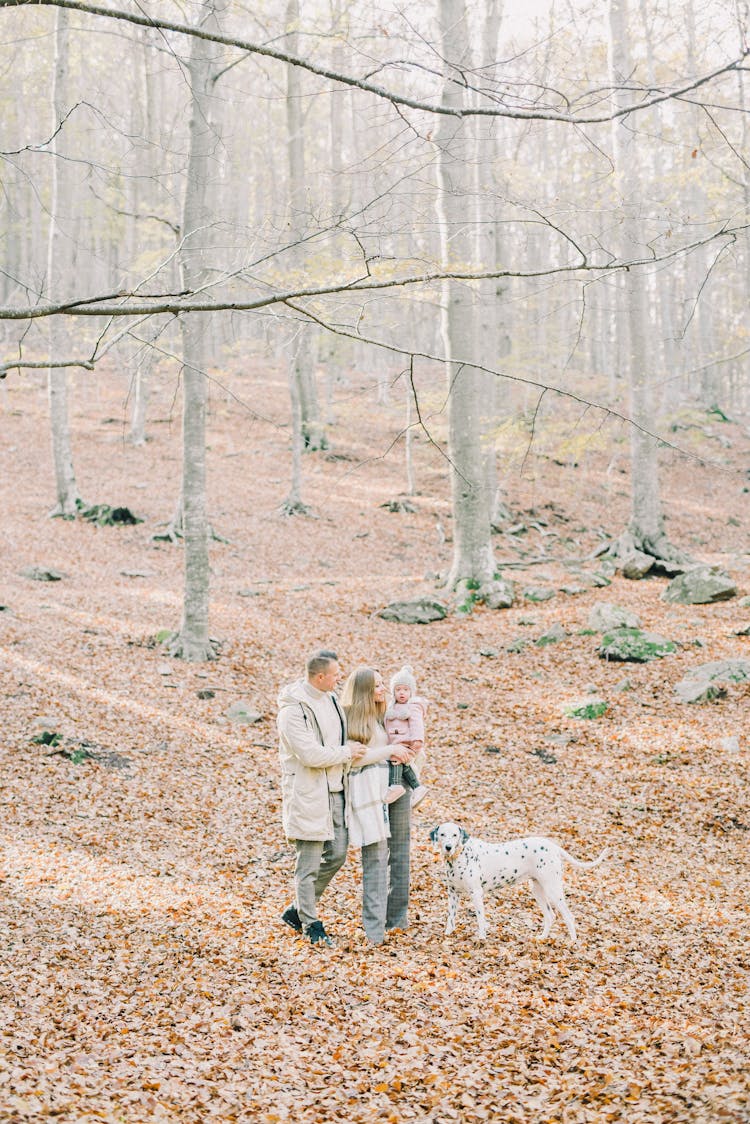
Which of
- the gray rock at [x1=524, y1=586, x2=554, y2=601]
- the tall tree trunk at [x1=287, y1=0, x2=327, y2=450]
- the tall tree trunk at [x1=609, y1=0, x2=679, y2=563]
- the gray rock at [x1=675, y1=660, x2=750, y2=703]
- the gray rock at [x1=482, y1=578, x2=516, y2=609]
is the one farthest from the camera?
the tall tree trunk at [x1=287, y1=0, x2=327, y2=450]

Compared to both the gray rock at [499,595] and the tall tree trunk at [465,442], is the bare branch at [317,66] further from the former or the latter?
the gray rock at [499,595]

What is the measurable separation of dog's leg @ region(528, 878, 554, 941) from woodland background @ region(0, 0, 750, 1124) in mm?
79

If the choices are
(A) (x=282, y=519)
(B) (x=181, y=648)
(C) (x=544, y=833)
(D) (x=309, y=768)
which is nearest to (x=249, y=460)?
(A) (x=282, y=519)

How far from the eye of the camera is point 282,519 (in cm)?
2003

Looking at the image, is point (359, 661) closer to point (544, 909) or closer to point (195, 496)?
point (195, 496)

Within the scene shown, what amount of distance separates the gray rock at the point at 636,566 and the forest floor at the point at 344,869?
631 mm

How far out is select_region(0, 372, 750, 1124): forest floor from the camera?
3.88 meters

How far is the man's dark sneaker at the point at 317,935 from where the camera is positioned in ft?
17.1

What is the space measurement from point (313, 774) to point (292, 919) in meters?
1.01

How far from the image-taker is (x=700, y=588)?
13.3 m

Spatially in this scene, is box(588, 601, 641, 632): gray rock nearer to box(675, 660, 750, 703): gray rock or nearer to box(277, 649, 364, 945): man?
box(675, 660, 750, 703): gray rock

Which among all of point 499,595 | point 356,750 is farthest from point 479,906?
point 499,595

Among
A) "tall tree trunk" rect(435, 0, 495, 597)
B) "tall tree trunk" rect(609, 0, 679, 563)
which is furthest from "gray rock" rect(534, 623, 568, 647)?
"tall tree trunk" rect(609, 0, 679, 563)

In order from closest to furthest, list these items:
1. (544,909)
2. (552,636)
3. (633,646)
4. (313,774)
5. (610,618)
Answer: (313,774)
(544,909)
(633,646)
(610,618)
(552,636)
